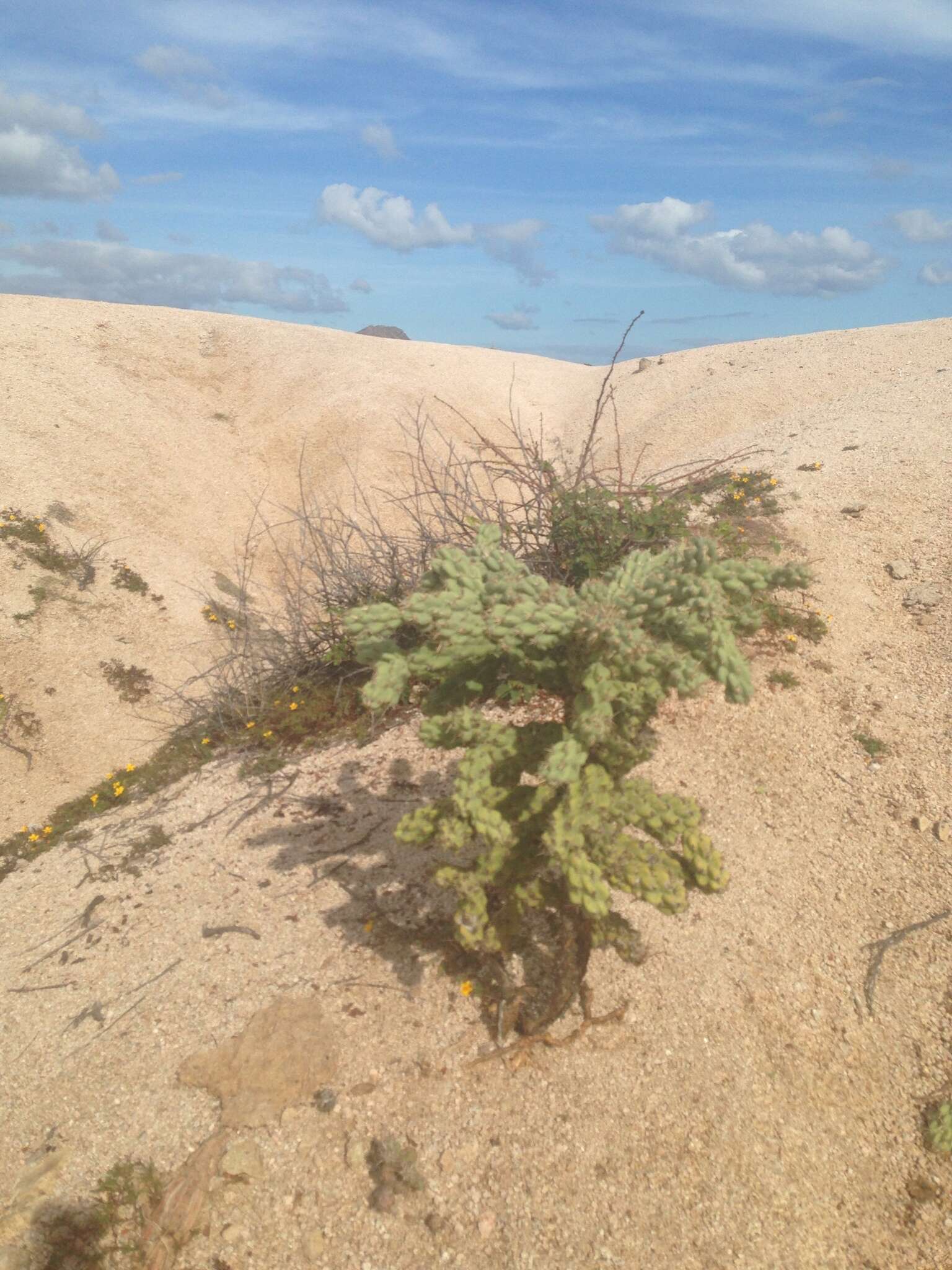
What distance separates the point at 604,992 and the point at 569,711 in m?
1.36

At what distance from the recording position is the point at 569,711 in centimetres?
316

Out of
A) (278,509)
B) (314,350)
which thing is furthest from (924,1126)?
(314,350)

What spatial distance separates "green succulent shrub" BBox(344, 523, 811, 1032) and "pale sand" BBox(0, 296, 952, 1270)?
53 centimetres

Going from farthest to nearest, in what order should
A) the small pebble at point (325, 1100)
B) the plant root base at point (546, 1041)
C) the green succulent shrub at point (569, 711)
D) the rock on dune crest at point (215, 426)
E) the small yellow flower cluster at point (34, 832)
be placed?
the rock on dune crest at point (215, 426), the small yellow flower cluster at point (34, 832), the plant root base at point (546, 1041), the small pebble at point (325, 1100), the green succulent shrub at point (569, 711)

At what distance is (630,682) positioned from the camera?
2820 millimetres

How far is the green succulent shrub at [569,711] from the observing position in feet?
8.79

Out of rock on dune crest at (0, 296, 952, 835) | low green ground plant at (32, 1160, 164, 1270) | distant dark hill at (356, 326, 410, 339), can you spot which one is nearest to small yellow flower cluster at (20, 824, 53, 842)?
rock on dune crest at (0, 296, 952, 835)

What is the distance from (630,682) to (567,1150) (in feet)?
5.96

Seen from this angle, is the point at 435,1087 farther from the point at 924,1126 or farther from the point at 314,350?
the point at 314,350

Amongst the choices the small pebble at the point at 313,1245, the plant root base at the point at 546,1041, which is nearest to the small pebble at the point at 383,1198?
the small pebble at the point at 313,1245

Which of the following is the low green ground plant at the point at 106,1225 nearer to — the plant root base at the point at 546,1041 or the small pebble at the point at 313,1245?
the small pebble at the point at 313,1245

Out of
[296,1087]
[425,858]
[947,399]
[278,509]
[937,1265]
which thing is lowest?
[937,1265]

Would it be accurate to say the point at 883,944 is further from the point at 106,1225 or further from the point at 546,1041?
the point at 106,1225

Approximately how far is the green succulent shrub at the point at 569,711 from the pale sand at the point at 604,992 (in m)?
0.53
